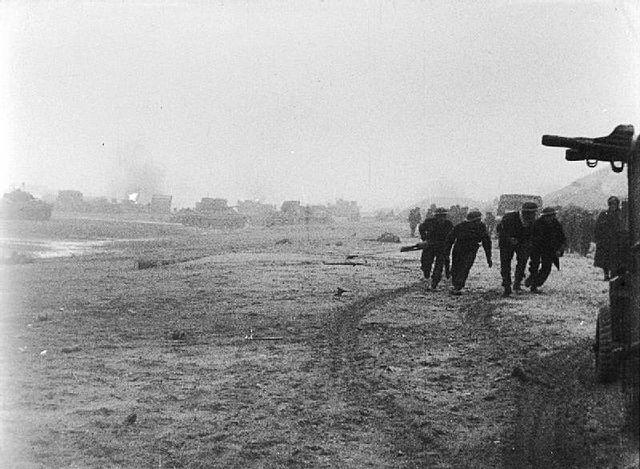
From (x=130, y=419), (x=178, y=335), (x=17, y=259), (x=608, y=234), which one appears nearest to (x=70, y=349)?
(x=178, y=335)

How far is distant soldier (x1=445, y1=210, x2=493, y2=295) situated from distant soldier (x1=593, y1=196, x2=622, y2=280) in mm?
2993

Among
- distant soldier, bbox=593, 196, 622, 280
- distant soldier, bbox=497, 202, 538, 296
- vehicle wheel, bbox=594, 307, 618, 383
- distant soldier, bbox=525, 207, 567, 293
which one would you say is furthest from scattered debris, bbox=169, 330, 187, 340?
distant soldier, bbox=593, 196, 622, 280

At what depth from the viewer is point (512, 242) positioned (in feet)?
33.3

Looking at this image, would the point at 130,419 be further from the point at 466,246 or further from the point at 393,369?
the point at 466,246

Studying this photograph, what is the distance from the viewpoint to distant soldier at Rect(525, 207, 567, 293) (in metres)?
9.98

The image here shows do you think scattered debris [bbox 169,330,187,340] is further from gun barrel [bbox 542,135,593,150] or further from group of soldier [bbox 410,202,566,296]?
group of soldier [bbox 410,202,566,296]

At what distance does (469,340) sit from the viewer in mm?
6895

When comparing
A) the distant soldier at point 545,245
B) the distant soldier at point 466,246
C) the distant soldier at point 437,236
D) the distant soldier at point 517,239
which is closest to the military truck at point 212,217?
the distant soldier at point 437,236

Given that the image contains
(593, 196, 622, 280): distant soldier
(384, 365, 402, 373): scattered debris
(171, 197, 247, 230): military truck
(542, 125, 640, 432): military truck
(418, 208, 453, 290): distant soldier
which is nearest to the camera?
(542, 125, 640, 432): military truck

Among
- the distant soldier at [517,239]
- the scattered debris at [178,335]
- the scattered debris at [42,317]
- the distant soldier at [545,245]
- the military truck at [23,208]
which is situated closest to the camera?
the scattered debris at [178,335]

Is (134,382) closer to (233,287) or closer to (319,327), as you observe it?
(319,327)

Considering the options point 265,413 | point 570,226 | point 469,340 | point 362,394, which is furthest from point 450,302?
point 570,226

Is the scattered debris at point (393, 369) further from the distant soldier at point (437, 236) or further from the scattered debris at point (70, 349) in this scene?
the distant soldier at point (437, 236)

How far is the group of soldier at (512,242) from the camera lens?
1002 cm
